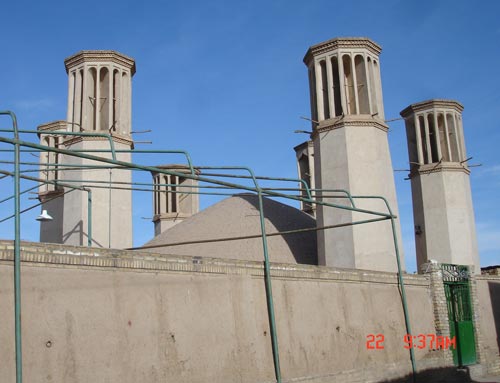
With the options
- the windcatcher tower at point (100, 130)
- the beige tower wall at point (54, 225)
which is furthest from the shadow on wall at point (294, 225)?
the beige tower wall at point (54, 225)

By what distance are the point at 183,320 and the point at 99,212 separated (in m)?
10.7

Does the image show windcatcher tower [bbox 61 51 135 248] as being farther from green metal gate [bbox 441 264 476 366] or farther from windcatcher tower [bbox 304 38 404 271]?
green metal gate [bbox 441 264 476 366]

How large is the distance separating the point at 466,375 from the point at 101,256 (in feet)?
30.7

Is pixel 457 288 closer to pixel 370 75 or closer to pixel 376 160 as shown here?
pixel 376 160

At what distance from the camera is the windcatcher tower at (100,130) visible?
17.7 metres

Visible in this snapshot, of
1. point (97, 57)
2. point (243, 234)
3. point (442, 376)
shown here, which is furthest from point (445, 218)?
point (97, 57)

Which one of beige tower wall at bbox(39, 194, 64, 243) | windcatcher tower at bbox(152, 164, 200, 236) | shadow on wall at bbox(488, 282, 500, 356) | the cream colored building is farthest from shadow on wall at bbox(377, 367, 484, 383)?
windcatcher tower at bbox(152, 164, 200, 236)

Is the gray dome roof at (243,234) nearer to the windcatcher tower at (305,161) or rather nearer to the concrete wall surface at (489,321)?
the concrete wall surface at (489,321)

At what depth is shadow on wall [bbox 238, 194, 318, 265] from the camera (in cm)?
1836
